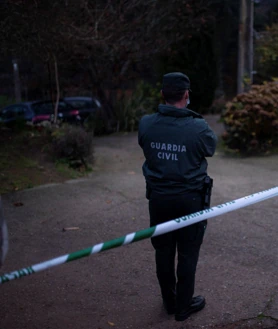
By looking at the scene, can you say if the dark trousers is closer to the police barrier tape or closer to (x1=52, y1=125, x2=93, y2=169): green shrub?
the police barrier tape

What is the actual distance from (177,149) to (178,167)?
128 mm

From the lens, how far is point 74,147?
8.99 metres

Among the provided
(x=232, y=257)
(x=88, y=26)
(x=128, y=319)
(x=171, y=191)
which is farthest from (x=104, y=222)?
(x=88, y=26)

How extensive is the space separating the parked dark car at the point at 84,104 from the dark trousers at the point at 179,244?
40.4 feet

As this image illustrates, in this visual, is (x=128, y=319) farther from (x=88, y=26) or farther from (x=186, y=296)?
(x=88, y=26)

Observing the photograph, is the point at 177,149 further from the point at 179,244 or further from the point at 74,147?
the point at 74,147

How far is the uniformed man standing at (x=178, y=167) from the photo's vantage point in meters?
3.57

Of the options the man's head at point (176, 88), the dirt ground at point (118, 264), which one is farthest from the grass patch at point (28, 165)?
the man's head at point (176, 88)

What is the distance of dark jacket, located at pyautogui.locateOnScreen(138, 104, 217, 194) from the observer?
3566 mm

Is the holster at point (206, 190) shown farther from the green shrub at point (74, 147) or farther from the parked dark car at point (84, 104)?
the parked dark car at point (84, 104)

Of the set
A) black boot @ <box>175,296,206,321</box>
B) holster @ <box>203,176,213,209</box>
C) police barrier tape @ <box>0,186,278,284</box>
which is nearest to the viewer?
police barrier tape @ <box>0,186,278,284</box>

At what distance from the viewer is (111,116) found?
600 inches

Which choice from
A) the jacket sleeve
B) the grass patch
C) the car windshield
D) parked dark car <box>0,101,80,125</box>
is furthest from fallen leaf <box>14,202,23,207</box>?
the car windshield

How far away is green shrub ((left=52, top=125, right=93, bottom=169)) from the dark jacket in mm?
5385
